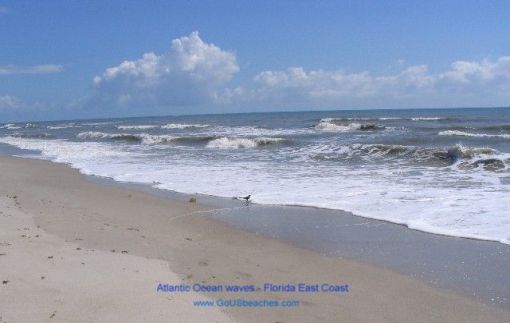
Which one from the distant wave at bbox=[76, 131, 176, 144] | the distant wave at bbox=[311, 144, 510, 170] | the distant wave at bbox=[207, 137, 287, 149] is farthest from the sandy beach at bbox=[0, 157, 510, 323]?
the distant wave at bbox=[76, 131, 176, 144]

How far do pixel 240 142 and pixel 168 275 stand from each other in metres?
21.9

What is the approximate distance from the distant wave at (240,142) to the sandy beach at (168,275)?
17.4m

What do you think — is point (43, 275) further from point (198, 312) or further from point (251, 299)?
point (251, 299)

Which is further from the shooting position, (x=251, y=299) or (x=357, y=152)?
(x=357, y=152)

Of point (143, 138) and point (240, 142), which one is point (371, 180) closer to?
point (240, 142)

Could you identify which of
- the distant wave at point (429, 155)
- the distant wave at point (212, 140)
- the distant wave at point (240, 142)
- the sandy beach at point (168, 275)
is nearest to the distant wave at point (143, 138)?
the distant wave at point (212, 140)

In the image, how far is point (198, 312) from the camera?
3.82 m

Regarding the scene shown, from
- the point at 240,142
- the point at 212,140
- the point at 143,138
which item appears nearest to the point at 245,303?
the point at 240,142

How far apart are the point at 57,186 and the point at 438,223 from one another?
8.13m

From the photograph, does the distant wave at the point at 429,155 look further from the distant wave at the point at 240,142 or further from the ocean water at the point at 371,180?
the distant wave at the point at 240,142

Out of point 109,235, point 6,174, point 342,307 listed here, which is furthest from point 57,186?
point 342,307

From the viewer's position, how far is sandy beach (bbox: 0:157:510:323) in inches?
150

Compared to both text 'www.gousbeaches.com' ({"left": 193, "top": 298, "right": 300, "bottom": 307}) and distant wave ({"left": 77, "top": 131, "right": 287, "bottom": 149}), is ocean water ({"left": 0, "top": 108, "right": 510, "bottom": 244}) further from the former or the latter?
distant wave ({"left": 77, "top": 131, "right": 287, "bottom": 149})

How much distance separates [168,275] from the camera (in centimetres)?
467
